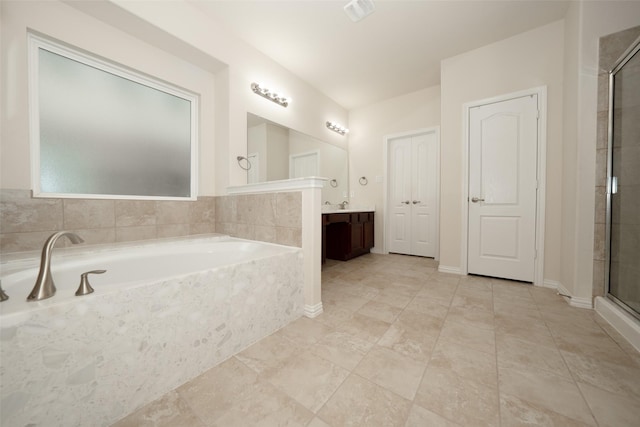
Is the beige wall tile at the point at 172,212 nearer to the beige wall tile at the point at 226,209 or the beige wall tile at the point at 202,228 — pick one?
the beige wall tile at the point at 202,228

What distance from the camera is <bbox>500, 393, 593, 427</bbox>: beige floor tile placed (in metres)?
0.86

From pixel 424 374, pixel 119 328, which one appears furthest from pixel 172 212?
pixel 424 374

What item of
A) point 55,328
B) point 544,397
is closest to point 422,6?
point 544,397

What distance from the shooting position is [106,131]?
6.05ft

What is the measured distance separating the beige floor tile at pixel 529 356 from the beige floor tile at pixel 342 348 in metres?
0.72

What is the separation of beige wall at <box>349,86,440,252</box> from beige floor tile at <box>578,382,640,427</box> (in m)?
2.98

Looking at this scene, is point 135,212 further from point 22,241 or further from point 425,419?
point 425,419

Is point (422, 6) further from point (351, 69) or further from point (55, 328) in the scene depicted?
point (55, 328)

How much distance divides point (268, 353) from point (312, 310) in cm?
48

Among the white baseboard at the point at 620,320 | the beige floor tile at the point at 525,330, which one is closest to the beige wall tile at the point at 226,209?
the beige floor tile at the point at 525,330

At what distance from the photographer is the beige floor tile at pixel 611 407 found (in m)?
0.87

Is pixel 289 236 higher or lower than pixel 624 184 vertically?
lower

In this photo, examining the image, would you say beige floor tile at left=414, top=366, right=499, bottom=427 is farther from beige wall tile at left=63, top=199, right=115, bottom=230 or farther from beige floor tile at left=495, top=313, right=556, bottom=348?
beige wall tile at left=63, top=199, right=115, bottom=230

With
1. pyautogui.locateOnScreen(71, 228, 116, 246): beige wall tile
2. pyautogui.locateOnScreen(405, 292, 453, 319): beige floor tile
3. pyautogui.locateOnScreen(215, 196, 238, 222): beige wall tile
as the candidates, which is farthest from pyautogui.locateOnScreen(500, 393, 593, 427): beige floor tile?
pyautogui.locateOnScreen(71, 228, 116, 246): beige wall tile
